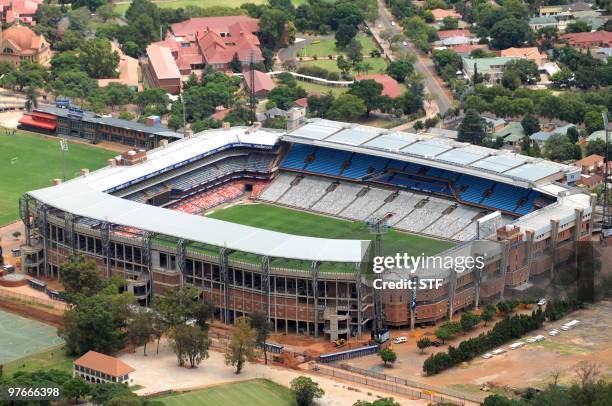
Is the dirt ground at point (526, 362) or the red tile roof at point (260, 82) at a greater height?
the red tile roof at point (260, 82)

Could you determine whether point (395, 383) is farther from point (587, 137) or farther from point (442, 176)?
point (587, 137)

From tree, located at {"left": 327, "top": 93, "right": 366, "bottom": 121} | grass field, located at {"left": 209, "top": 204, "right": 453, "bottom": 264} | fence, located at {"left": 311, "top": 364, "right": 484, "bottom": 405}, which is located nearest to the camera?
fence, located at {"left": 311, "top": 364, "right": 484, "bottom": 405}

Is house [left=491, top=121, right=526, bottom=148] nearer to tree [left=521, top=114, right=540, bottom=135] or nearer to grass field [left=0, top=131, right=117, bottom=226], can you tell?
tree [left=521, top=114, right=540, bottom=135]

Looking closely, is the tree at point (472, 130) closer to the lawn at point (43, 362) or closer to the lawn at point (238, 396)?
the lawn at point (238, 396)

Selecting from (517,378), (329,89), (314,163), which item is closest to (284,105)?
(329,89)

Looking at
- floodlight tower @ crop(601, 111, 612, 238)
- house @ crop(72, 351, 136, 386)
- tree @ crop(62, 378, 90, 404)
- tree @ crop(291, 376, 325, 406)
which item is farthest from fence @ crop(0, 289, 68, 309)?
floodlight tower @ crop(601, 111, 612, 238)

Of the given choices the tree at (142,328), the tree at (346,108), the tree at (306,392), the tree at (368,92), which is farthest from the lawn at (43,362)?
the tree at (368,92)
